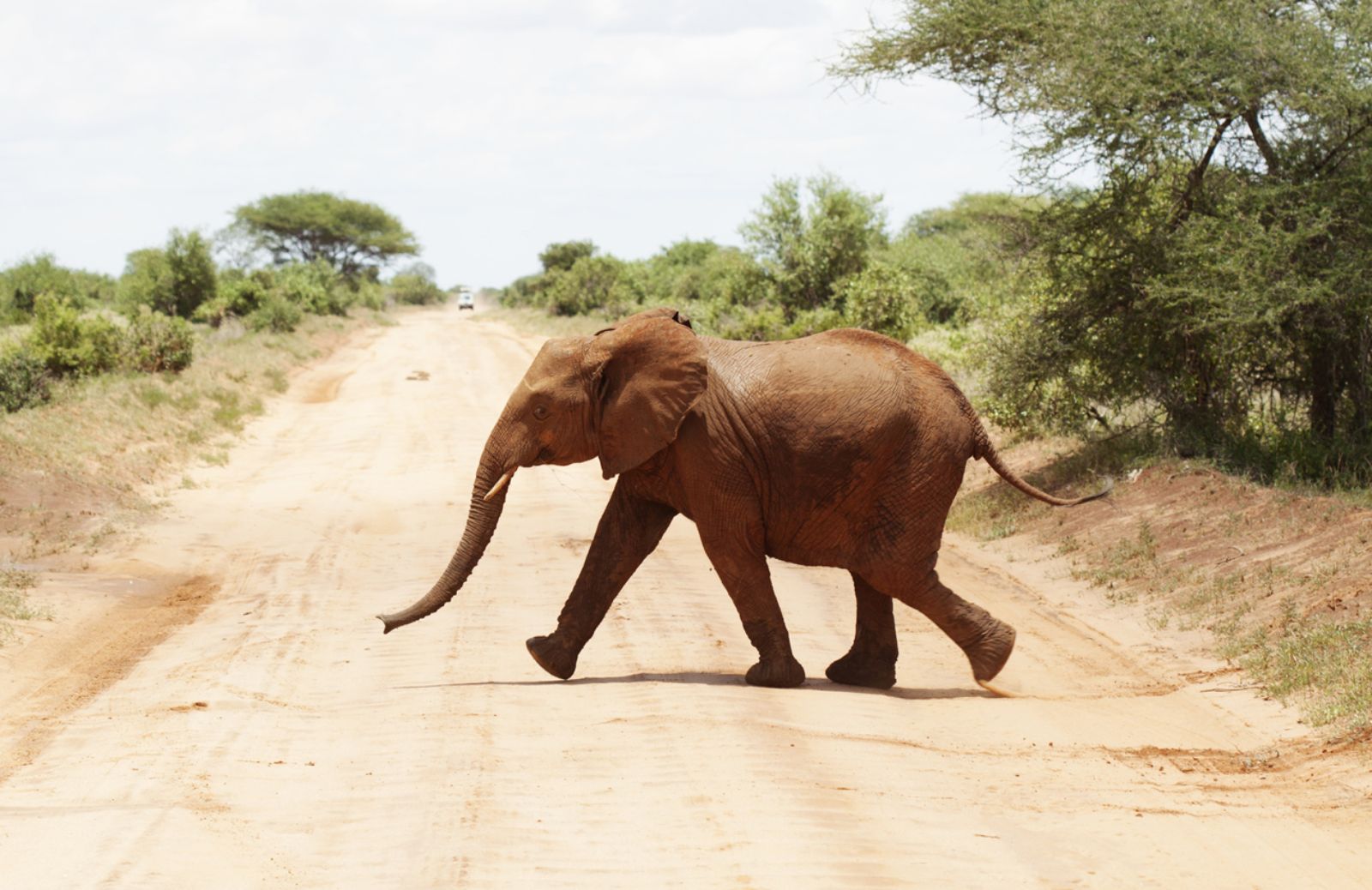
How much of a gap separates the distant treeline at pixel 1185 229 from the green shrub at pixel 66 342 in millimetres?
12763

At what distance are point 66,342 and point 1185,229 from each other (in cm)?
1677

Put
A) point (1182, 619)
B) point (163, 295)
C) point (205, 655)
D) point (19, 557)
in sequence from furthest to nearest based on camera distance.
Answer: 1. point (163, 295)
2. point (19, 557)
3. point (1182, 619)
4. point (205, 655)

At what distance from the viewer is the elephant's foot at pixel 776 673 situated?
355 inches

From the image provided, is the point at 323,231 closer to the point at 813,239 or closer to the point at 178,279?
the point at 178,279

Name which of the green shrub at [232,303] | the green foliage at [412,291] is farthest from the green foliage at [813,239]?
the green foliage at [412,291]

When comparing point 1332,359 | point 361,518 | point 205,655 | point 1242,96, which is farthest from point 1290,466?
point 205,655

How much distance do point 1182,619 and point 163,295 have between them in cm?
3921

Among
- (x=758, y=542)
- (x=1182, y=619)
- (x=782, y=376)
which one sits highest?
(x=782, y=376)

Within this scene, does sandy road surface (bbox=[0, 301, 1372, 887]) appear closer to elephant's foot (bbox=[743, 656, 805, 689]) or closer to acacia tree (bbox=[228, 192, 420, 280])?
elephant's foot (bbox=[743, 656, 805, 689])

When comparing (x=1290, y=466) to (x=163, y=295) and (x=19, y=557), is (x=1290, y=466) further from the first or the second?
(x=163, y=295)

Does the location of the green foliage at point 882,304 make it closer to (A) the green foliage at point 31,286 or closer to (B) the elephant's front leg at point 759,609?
(B) the elephant's front leg at point 759,609

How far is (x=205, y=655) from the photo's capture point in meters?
10.2

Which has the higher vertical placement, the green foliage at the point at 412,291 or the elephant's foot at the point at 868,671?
the green foliage at the point at 412,291

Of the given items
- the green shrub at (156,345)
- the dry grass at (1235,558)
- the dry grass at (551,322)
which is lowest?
the dry grass at (1235,558)
